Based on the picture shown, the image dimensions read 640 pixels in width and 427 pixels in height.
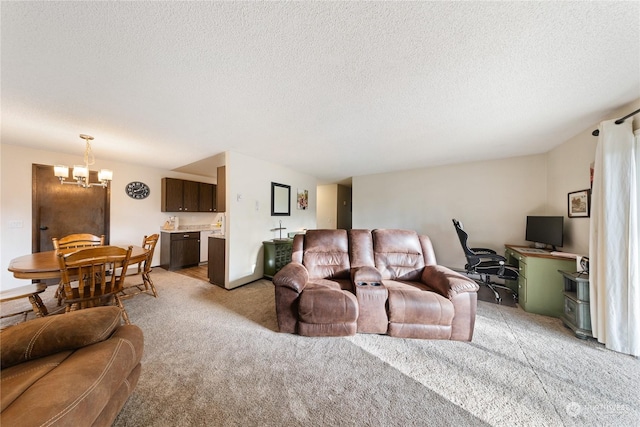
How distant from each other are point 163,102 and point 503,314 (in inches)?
172

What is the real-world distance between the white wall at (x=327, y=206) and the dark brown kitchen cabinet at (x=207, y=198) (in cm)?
315

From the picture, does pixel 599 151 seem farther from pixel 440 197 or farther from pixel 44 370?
pixel 44 370

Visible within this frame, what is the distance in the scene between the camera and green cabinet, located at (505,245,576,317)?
2414 mm

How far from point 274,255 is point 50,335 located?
277 centimetres

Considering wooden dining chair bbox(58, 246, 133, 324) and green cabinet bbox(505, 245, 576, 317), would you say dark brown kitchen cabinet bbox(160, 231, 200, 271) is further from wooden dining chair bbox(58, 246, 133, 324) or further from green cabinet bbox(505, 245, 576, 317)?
green cabinet bbox(505, 245, 576, 317)

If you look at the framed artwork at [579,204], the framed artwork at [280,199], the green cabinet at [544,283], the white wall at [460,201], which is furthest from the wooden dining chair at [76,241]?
the framed artwork at [579,204]

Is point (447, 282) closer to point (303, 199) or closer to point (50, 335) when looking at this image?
point (50, 335)

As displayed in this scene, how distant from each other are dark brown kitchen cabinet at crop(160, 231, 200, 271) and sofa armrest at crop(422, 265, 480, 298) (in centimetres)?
474

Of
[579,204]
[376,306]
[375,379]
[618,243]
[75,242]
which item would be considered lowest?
[375,379]

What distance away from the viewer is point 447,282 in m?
2.04

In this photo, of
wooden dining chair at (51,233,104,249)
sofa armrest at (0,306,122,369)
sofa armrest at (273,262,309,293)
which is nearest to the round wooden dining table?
wooden dining chair at (51,233,104,249)

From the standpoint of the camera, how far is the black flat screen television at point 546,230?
8.94 feet

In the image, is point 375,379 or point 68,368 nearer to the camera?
point 68,368

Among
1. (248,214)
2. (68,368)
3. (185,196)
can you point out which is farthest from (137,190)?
(68,368)
